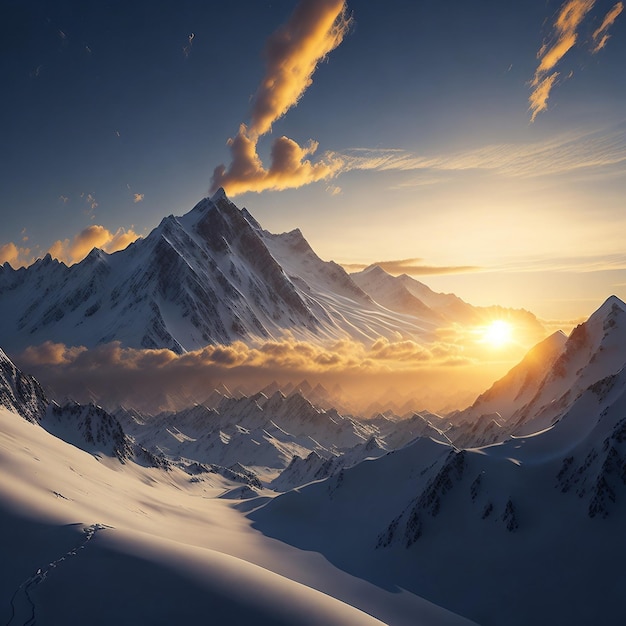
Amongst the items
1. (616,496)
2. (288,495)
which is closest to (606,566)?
(616,496)

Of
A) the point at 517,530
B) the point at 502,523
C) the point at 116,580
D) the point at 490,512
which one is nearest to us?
the point at 116,580

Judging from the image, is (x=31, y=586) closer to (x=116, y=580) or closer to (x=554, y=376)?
(x=116, y=580)

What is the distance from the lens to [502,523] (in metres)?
60.1

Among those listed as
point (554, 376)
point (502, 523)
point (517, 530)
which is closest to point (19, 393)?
point (502, 523)

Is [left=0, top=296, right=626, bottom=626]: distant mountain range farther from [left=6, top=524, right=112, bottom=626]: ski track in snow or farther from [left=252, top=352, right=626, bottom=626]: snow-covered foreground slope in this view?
[left=6, top=524, right=112, bottom=626]: ski track in snow

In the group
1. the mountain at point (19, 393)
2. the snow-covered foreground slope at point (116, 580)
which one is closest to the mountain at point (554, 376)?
the snow-covered foreground slope at point (116, 580)

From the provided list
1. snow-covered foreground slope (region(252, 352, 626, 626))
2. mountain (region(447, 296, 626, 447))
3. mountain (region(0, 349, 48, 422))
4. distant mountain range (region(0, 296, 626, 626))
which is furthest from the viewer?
mountain (region(0, 349, 48, 422))

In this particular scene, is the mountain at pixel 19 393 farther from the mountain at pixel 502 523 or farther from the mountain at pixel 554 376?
the mountain at pixel 554 376

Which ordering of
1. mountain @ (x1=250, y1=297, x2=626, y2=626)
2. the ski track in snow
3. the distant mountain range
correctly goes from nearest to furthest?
the ski track in snow < mountain @ (x1=250, y1=297, x2=626, y2=626) < the distant mountain range

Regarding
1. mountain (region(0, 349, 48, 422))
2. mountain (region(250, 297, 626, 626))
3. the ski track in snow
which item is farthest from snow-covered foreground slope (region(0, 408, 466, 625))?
mountain (region(0, 349, 48, 422))

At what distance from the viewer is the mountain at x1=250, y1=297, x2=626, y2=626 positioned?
49938mm

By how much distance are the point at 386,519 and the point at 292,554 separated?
55.7 ft

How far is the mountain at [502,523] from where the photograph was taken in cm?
4994

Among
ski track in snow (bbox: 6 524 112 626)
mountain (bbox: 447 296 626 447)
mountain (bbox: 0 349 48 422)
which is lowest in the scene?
ski track in snow (bbox: 6 524 112 626)
